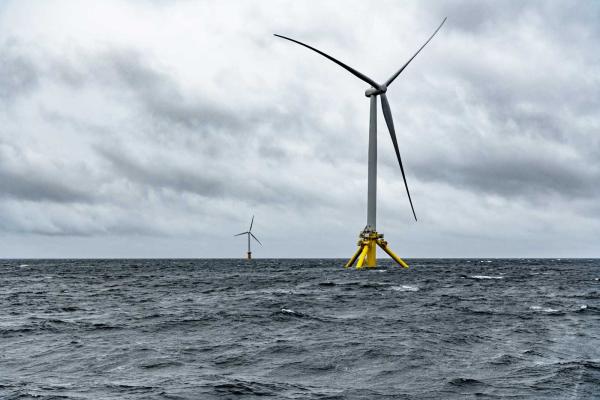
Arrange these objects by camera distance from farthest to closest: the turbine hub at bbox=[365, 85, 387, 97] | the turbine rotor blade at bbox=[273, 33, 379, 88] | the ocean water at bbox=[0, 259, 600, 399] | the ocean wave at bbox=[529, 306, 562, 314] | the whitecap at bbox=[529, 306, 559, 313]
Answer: the turbine hub at bbox=[365, 85, 387, 97] → the turbine rotor blade at bbox=[273, 33, 379, 88] → the whitecap at bbox=[529, 306, 559, 313] → the ocean wave at bbox=[529, 306, 562, 314] → the ocean water at bbox=[0, 259, 600, 399]

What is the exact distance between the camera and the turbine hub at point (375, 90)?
116 meters

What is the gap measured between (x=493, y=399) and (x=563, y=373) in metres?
6.04

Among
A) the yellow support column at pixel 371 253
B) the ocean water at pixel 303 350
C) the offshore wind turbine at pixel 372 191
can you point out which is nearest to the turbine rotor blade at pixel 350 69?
the offshore wind turbine at pixel 372 191

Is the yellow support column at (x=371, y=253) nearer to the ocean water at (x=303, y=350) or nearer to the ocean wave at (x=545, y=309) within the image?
the ocean water at (x=303, y=350)

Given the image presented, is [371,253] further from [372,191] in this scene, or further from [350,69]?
[350,69]

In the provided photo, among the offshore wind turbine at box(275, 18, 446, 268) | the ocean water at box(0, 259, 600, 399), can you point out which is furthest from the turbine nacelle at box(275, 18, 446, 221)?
the ocean water at box(0, 259, 600, 399)

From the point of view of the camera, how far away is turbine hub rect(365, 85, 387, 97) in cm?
11562

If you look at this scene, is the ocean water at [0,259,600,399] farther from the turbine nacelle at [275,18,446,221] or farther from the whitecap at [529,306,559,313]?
the turbine nacelle at [275,18,446,221]

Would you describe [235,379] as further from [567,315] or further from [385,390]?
[567,315]

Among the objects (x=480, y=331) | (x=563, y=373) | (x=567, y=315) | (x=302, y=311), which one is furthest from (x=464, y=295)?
(x=563, y=373)

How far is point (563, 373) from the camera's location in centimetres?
2531

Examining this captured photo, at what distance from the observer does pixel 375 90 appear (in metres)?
118

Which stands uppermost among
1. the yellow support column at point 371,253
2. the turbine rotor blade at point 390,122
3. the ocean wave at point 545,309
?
the turbine rotor blade at point 390,122

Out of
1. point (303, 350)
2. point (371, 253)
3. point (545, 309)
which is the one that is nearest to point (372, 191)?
point (371, 253)
